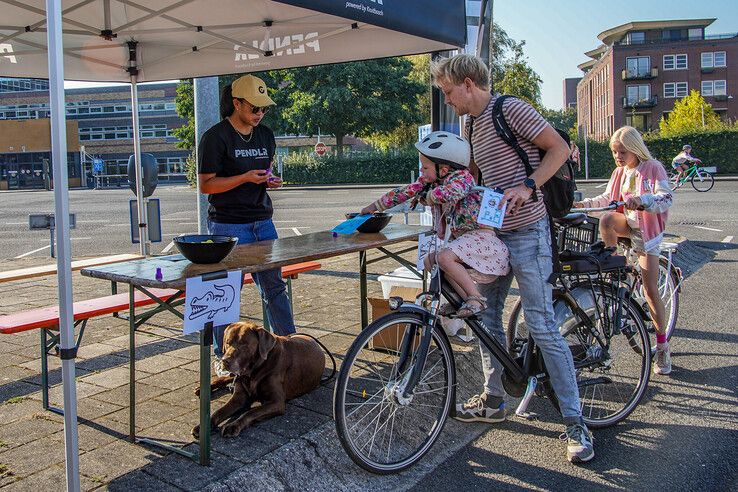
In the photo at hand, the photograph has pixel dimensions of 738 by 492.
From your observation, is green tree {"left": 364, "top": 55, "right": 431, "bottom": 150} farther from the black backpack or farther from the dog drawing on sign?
the dog drawing on sign

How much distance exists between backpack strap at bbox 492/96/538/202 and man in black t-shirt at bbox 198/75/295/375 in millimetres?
1587

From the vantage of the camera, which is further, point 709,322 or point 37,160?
point 37,160

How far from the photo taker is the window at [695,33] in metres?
88.7

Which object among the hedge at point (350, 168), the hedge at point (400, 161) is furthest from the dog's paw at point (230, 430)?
the hedge at point (350, 168)

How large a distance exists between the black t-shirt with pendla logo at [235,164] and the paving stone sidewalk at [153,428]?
1206 millimetres

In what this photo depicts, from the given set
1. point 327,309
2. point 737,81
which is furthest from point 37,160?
point 737,81

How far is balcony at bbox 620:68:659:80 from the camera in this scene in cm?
8631

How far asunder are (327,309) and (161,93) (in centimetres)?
7434

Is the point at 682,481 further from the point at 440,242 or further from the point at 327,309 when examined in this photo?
the point at 327,309

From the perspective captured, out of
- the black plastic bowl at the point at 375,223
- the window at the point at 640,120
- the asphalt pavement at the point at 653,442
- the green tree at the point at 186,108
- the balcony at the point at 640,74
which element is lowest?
the asphalt pavement at the point at 653,442

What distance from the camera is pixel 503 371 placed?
4254 mm

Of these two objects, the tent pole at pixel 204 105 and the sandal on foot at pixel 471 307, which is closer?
the sandal on foot at pixel 471 307

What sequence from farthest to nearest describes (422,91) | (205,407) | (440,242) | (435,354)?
(422,91) < (440,242) < (435,354) < (205,407)

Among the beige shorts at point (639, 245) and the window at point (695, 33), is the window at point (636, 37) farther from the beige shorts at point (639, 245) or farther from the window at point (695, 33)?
the beige shorts at point (639, 245)
